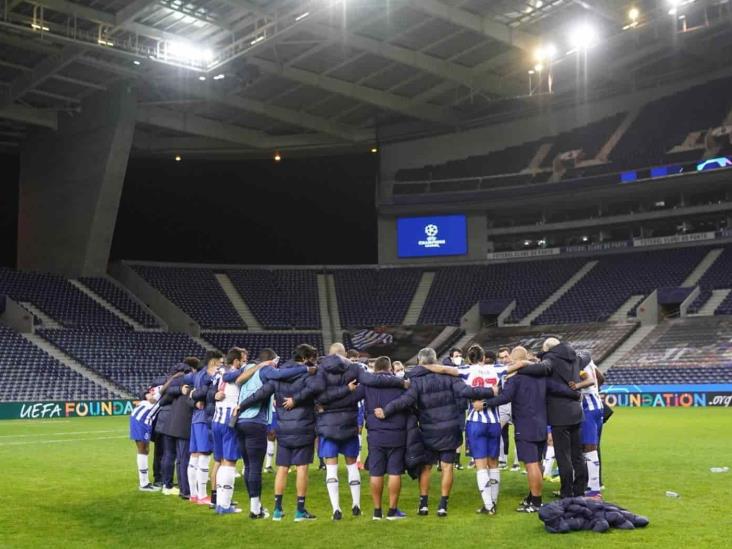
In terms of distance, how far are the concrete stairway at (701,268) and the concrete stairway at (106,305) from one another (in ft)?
106

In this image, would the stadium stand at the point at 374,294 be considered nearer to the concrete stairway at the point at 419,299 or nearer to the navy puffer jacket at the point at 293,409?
the concrete stairway at the point at 419,299

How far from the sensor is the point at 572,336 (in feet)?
155

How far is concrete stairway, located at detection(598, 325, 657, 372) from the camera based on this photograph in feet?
142

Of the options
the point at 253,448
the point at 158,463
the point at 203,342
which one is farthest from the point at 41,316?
the point at 253,448

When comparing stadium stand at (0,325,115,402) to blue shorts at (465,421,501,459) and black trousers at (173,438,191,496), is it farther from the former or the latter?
blue shorts at (465,421,501,459)

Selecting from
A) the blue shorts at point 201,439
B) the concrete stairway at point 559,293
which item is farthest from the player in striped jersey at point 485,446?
the concrete stairway at point 559,293

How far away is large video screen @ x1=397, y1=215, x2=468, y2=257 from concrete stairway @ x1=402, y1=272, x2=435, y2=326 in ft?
6.10

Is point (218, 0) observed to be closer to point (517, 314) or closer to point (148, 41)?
point (148, 41)

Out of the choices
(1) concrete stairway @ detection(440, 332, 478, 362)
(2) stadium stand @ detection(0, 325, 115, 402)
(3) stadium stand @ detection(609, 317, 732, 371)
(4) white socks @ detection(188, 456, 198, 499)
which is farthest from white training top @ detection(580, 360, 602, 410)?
(1) concrete stairway @ detection(440, 332, 478, 362)

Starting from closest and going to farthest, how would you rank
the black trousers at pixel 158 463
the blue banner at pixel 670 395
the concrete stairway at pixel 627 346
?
the black trousers at pixel 158 463 < the blue banner at pixel 670 395 < the concrete stairway at pixel 627 346

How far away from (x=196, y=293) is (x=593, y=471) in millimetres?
45295

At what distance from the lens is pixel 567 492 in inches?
426

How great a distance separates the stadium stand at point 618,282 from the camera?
4872cm

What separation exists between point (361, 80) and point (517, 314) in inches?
688
